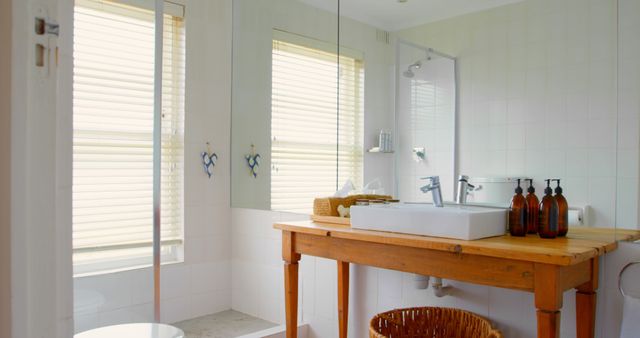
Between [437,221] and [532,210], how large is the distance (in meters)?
0.36

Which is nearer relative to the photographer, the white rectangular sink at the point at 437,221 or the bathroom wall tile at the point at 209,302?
the white rectangular sink at the point at 437,221

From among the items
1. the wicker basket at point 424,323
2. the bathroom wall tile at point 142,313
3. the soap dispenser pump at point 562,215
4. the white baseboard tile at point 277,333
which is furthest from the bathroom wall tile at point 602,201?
the bathroom wall tile at point 142,313

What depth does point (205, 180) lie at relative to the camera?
2932 mm

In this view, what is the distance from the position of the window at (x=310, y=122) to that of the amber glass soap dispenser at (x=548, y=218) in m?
1.00

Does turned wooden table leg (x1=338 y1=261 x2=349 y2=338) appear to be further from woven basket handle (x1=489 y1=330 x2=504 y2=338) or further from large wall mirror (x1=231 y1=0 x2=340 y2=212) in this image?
woven basket handle (x1=489 y1=330 x2=504 y2=338)

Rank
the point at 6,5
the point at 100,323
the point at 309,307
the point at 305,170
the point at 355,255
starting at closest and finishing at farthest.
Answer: the point at 6,5 < the point at 355,255 < the point at 100,323 < the point at 309,307 < the point at 305,170

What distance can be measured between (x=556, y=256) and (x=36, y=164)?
4.18 feet

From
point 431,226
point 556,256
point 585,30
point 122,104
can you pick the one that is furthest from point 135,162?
point 585,30

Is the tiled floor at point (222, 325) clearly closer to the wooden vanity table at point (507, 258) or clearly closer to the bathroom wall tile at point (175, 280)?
the bathroom wall tile at point (175, 280)

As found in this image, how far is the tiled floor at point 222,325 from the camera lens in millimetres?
2604

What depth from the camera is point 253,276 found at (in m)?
2.93

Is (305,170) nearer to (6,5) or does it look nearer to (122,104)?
(122,104)

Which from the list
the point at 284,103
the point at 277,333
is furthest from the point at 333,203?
the point at 284,103

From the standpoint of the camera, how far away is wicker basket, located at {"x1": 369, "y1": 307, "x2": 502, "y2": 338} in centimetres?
197
